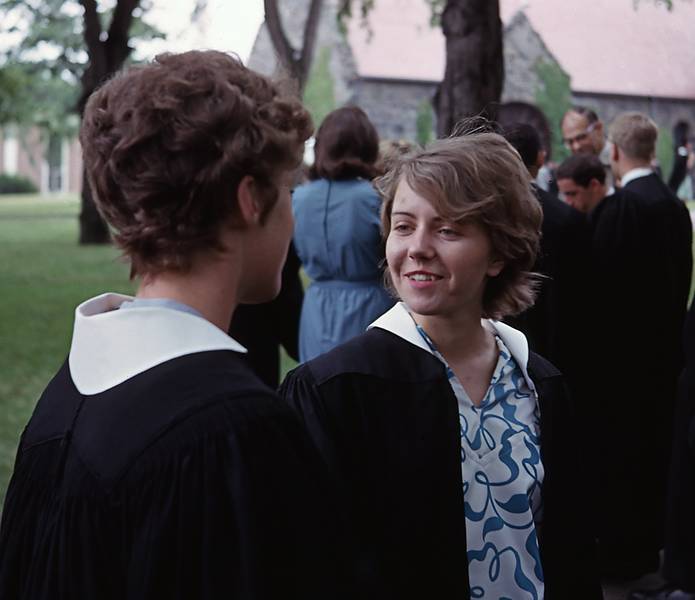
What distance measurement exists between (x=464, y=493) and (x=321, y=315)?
288cm

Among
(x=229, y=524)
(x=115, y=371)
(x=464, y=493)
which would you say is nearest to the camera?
(x=229, y=524)

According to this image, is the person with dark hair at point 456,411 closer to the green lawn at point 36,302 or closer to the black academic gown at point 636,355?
the green lawn at point 36,302

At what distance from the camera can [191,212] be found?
5.34ft

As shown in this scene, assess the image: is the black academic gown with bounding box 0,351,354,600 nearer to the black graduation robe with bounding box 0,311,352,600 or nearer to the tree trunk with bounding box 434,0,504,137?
the black graduation robe with bounding box 0,311,352,600

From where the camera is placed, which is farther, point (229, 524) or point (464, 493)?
point (464, 493)

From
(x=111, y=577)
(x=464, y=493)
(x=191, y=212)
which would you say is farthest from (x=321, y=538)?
(x=464, y=493)

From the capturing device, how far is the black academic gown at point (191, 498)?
150 cm

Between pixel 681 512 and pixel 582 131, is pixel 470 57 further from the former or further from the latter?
pixel 681 512

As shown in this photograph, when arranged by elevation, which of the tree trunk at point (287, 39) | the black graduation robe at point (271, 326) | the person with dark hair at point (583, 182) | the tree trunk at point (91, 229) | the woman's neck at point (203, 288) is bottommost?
the tree trunk at point (91, 229)

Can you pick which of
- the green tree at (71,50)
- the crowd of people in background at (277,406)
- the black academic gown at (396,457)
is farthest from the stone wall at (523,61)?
the black academic gown at (396,457)

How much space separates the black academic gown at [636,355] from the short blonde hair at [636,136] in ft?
0.61

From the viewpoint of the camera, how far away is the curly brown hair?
62.9 inches

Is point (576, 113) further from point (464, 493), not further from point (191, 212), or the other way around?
point (191, 212)

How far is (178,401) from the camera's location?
1.53 m
